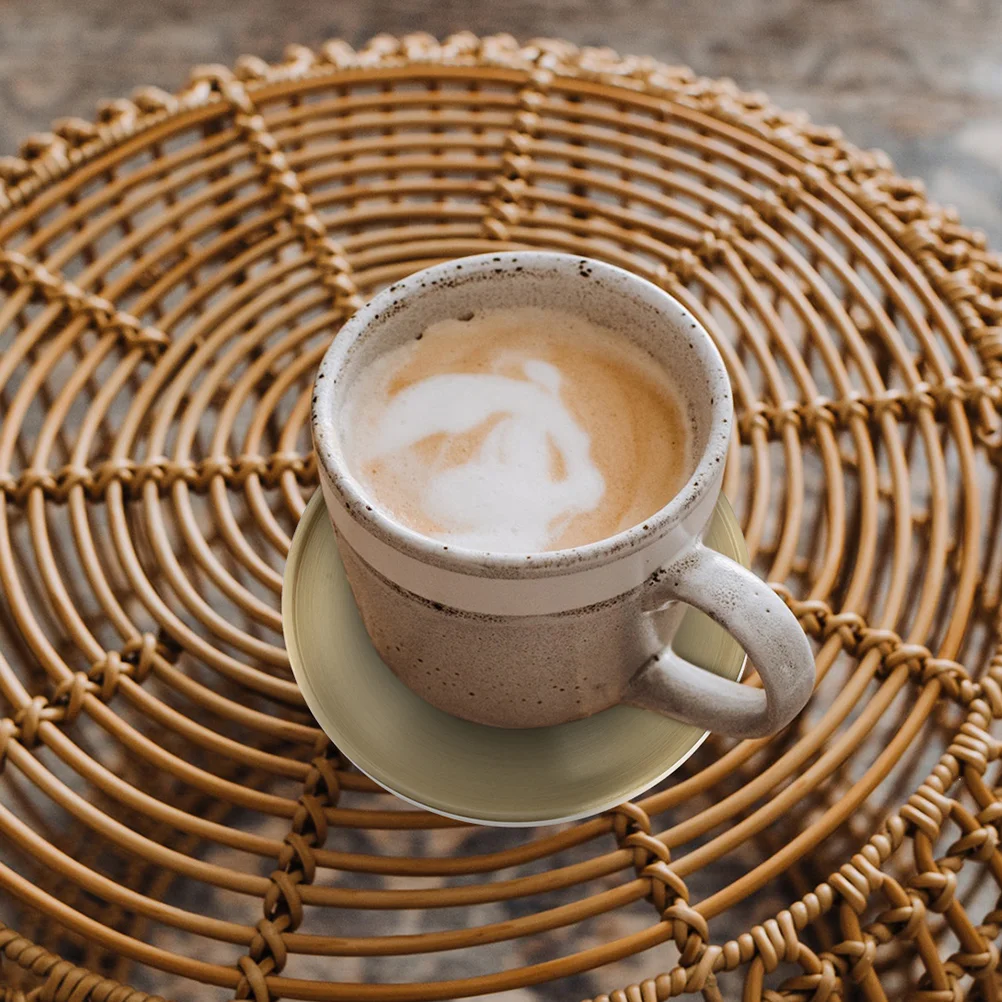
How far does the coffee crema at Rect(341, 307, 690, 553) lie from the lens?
51 cm

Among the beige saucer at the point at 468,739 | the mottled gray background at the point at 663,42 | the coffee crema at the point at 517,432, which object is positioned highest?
the mottled gray background at the point at 663,42

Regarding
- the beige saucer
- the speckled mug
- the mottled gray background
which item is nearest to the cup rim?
the speckled mug

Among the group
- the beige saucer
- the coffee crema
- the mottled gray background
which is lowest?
the beige saucer

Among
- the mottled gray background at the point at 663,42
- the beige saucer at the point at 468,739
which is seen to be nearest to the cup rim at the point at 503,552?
the beige saucer at the point at 468,739

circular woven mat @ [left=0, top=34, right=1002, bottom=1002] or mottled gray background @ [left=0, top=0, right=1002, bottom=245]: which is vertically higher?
mottled gray background @ [left=0, top=0, right=1002, bottom=245]

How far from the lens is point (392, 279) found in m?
0.76

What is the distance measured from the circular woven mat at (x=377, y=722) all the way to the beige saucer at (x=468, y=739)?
0.11 ft

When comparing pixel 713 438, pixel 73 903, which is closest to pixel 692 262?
pixel 713 438

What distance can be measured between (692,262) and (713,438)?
304 millimetres

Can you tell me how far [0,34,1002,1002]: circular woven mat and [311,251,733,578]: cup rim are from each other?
0.16 meters

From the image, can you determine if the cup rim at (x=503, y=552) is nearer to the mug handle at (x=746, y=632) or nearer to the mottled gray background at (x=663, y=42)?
the mug handle at (x=746, y=632)

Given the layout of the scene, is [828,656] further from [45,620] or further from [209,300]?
[209,300]

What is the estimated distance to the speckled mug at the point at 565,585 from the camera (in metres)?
0.46

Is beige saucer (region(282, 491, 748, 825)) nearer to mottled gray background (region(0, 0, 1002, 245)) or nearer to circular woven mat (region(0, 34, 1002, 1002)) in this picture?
circular woven mat (region(0, 34, 1002, 1002))
